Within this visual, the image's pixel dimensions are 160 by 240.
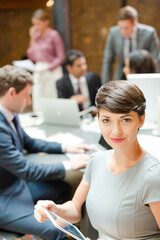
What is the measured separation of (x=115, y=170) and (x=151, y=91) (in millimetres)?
1133

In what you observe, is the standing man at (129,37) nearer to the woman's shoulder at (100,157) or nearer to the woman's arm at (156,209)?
the woman's shoulder at (100,157)

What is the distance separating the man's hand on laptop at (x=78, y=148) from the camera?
2154mm

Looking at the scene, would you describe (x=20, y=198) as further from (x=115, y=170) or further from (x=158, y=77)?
(x=158, y=77)

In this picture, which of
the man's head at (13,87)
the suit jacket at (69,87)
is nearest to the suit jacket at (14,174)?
the man's head at (13,87)

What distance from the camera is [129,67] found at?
2.75 metres

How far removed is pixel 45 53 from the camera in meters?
4.54

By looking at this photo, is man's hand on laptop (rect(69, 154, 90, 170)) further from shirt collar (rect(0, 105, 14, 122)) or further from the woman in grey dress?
the woman in grey dress

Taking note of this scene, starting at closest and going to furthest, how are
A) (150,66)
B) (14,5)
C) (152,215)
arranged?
1. (152,215)
2. (150,66)
3. (14,5)

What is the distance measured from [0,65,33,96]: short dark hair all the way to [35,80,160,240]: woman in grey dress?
3.02ft

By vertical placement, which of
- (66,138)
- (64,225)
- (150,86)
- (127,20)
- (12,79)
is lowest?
(66,138)

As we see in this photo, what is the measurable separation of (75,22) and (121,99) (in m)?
5.44

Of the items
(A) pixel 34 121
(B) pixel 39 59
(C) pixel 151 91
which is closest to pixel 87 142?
(C) pixel 151 91

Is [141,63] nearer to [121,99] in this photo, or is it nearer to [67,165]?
[67,165]

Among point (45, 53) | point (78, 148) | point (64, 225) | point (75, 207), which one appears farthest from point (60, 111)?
point (45, 53)
